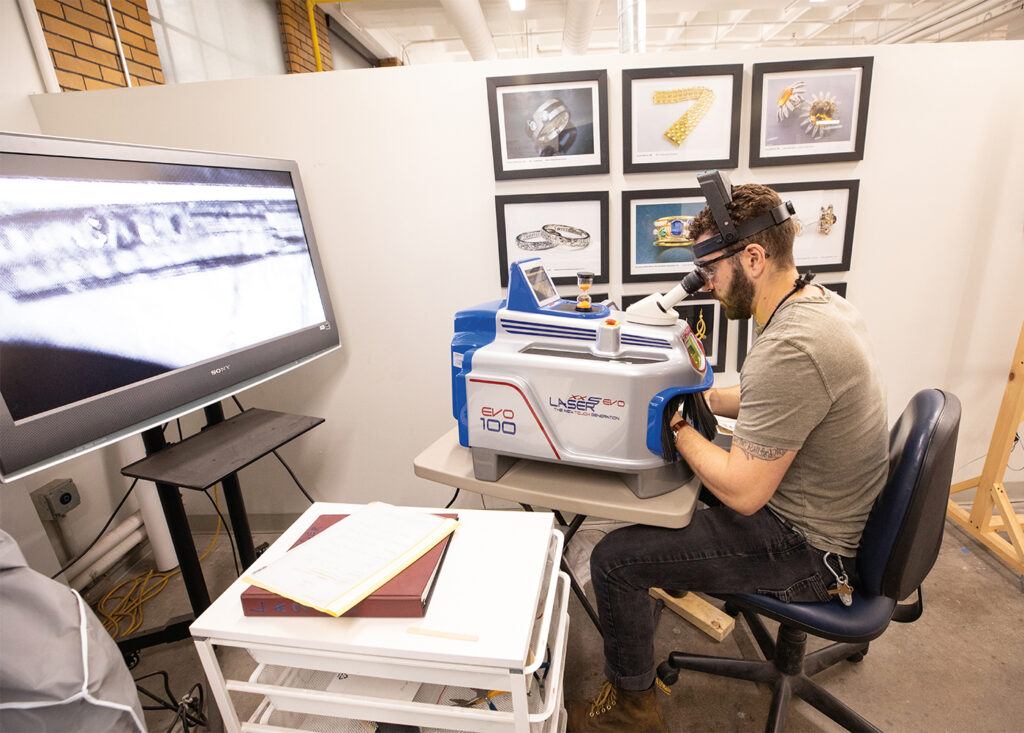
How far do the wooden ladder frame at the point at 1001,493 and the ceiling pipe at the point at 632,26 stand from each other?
1.77 m

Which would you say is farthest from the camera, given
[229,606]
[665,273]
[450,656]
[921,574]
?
[665,273]

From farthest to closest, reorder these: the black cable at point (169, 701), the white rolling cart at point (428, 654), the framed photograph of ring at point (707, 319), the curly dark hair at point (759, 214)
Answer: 1. the framed photograph of ring at point (707, 319)
2. the black cable at point (169, 701)
3. the curly dark hair at point (759, 214)
4. the white rolling cart at point (428, 654)

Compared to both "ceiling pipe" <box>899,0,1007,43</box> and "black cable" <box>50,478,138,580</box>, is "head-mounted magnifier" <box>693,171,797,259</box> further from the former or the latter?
"ceiling pipe" <box>899,0,1007,43</box>

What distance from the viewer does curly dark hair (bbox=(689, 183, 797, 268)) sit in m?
1.09

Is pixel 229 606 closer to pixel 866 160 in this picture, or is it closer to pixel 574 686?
pixel 574 686

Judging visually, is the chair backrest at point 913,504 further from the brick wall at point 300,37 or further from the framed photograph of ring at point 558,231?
the brick wall at point 300,37

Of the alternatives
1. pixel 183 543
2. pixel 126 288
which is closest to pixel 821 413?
pixel 126 288

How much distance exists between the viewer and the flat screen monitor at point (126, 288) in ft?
3.34

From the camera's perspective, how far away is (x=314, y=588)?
85 centimetres

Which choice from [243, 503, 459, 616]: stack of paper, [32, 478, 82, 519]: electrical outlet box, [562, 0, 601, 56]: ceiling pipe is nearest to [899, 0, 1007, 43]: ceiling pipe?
[562, 0, 601, 56]: ceiling pipe

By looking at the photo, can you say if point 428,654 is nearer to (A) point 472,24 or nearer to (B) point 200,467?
(B) point 200,467

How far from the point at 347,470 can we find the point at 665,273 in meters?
1.59

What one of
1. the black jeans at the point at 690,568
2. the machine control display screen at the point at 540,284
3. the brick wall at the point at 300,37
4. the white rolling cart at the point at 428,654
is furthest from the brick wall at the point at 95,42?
the black jeans at the point at 690,568

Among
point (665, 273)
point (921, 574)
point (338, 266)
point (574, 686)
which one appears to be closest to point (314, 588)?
point (574, 686)
